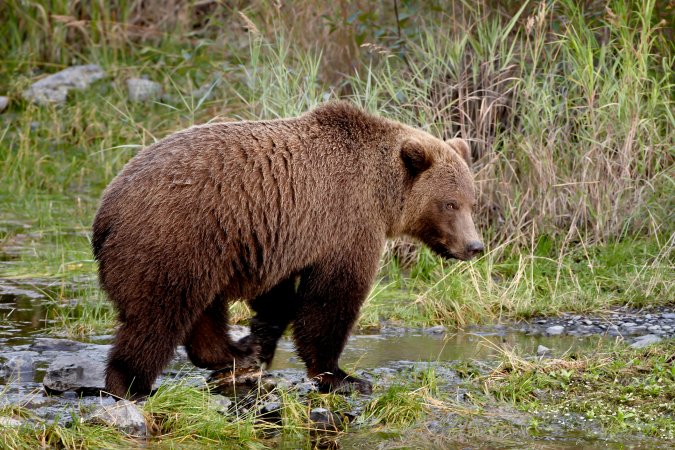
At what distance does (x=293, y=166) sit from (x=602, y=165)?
3.94 m

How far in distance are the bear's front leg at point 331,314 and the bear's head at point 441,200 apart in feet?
1.91

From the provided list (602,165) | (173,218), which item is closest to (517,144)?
(602,165)

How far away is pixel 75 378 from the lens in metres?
6.34

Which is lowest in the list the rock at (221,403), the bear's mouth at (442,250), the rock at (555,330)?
the rock at (555,330)

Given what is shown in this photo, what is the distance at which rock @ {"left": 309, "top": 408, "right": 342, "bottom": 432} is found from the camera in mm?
6008

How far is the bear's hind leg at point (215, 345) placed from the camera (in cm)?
691

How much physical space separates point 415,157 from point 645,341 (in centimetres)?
216

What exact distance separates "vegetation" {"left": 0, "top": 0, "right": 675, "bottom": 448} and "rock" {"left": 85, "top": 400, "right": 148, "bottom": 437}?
0.06m

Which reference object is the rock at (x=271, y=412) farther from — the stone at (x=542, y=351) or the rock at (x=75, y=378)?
the stone at (x=542, y=351)

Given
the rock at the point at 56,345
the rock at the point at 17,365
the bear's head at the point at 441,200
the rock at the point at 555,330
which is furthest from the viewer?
the rock at the point at 555,330

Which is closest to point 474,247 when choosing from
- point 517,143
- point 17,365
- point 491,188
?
point 491,188

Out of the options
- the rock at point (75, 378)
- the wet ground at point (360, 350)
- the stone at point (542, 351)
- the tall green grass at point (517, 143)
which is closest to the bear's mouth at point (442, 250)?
the wet ground at point (360, 350)

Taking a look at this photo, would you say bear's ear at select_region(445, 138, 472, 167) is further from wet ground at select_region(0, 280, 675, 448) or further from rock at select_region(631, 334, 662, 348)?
rock at select_region(631, 334, 662, 348)

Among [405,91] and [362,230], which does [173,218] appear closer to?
[362,230]
